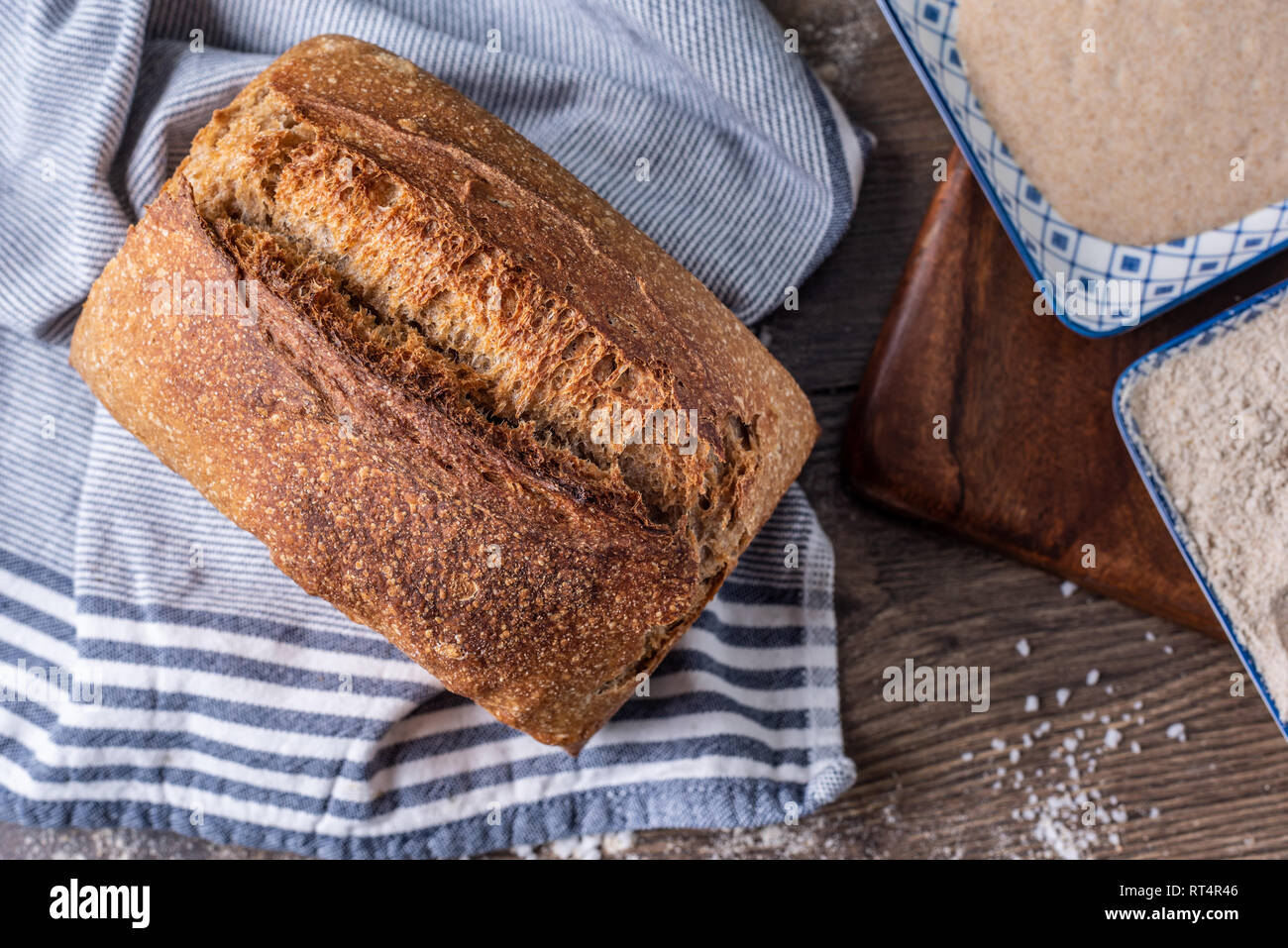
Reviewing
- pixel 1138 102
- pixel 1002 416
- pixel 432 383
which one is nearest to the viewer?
pixel 432 383

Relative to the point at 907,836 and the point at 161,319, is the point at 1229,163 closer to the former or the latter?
the point at 907,836

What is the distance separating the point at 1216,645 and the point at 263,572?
1.32 meters

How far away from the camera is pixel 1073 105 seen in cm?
112

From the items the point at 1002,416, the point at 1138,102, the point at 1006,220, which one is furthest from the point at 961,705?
the point at 1138,102

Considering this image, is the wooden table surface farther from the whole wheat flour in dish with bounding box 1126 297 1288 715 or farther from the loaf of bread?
the loaf of bread

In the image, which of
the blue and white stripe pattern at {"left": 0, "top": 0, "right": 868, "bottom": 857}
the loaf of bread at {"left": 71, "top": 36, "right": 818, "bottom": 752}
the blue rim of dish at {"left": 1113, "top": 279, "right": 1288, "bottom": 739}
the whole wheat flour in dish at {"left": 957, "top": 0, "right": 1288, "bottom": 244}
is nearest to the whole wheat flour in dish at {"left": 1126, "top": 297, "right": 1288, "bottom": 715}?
the blue rim of dish at {"left": 1113, "top": 279, "right": 1288, "bottom": 739}

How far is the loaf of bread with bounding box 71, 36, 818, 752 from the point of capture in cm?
90

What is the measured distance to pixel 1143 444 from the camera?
1.14 meters

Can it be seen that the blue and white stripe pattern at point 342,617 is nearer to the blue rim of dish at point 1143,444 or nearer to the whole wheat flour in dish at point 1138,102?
the whole wheat flour in dish at point 1138,102

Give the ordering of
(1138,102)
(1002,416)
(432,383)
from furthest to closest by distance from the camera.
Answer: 1. (1002,416)
2. (1138,102)
3. (432,383)

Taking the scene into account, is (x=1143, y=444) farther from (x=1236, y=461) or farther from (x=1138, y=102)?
(x=1138, y=102)

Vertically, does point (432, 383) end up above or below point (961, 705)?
above

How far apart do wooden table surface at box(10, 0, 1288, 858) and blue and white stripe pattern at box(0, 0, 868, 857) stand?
0.26 ft

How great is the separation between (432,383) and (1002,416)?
0.75m
